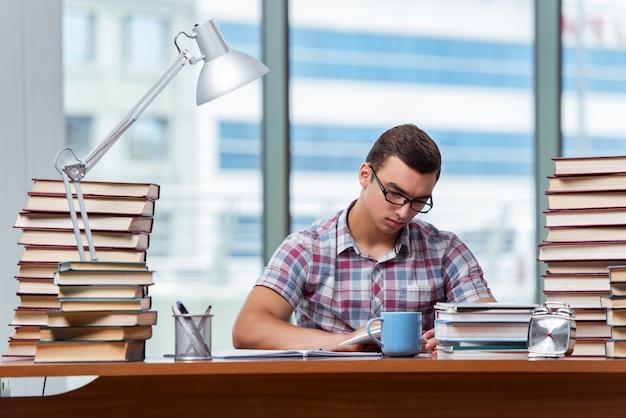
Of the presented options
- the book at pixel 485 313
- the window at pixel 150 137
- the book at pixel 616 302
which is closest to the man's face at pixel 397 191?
the book at pixel 485 313

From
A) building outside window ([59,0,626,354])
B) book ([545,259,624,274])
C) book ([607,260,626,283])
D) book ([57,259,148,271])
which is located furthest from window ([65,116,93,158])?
book ([607,260,626,283])

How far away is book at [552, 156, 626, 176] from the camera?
73.3 inches

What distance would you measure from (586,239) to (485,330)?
319 mm

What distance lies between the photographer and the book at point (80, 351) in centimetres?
162

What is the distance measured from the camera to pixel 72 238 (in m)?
1.84

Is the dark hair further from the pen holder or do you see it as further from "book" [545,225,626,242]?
the pen holder

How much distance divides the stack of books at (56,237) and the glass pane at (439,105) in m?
1.71

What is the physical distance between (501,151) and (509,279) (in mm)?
551

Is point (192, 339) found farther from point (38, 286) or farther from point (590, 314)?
point (590, 314)

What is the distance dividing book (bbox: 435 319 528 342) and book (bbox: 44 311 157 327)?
60 centimetres

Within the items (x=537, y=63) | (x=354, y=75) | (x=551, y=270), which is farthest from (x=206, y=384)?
(x=537, y=63)

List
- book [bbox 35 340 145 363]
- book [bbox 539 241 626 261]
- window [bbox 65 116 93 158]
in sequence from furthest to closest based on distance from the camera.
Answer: window [bbox 65 116 93 158] < book [bbox 539 241 626 261] < book [bbox 35 340 145 363]

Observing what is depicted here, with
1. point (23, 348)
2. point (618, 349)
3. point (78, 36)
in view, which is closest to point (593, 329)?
point (618, 349)

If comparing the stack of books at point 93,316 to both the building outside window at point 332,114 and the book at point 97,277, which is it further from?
the building outside window at point 332,114
